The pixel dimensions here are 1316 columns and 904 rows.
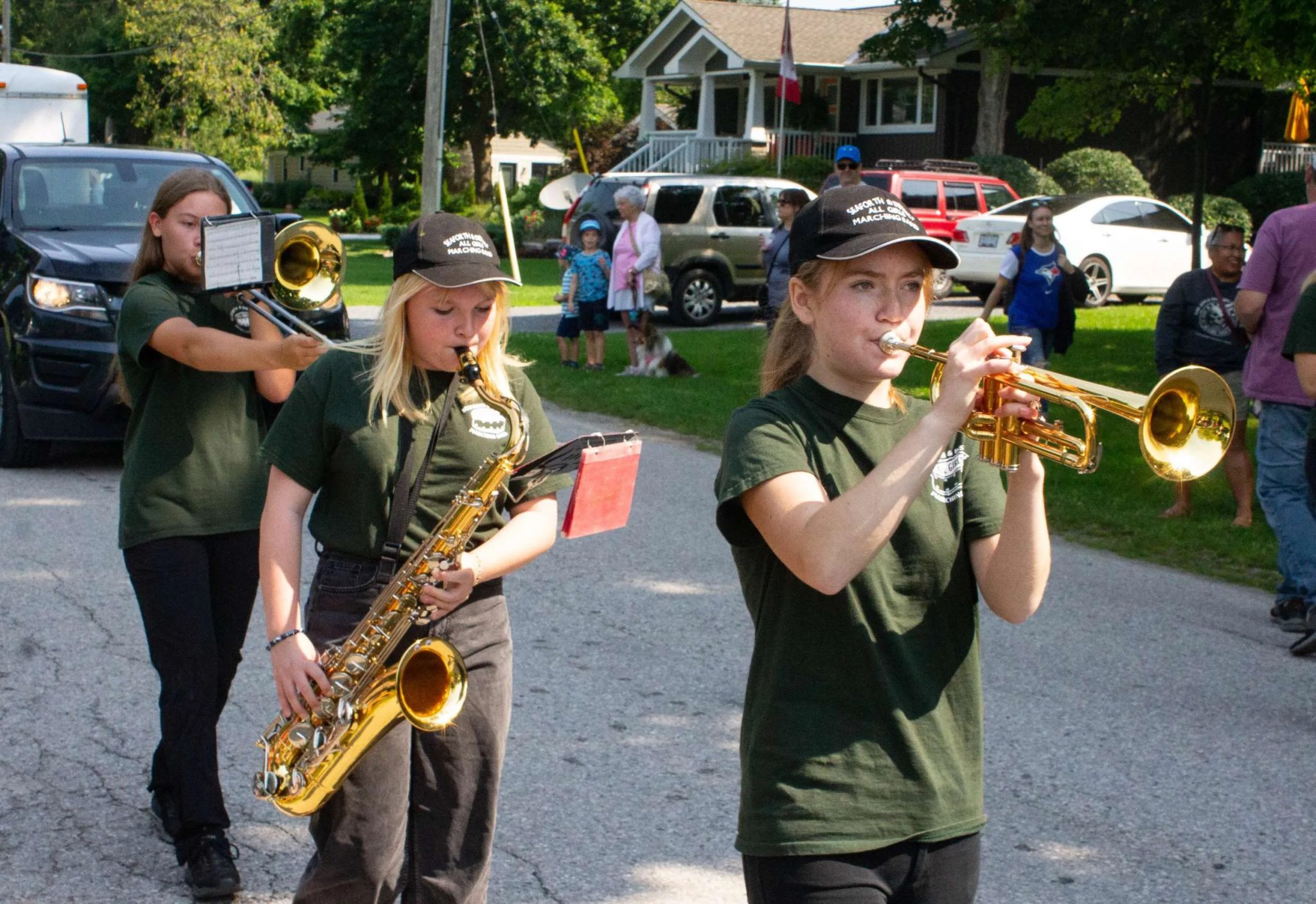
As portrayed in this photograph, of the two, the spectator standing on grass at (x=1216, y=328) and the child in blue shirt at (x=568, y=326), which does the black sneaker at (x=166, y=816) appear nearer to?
the spectator standing on grass at (x=1216, y=328)

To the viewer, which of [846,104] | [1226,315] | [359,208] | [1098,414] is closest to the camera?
[1226,315]

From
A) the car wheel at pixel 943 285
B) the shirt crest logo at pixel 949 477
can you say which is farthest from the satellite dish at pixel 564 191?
the shirt crest logo at pixel 949 477

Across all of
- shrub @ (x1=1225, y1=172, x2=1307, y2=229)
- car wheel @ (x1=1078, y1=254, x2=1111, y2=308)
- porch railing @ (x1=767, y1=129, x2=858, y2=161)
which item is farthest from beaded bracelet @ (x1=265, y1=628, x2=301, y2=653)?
porch railing @ (x1=767, y1=129, x2=858, y2=161)

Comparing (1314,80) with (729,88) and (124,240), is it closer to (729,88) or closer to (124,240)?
(124,240)

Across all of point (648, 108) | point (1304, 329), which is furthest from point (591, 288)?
point (648, 108)

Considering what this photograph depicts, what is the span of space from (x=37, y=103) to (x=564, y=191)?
33.9 ft

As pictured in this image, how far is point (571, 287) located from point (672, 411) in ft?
8.94

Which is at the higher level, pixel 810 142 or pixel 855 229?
pixel 810 142

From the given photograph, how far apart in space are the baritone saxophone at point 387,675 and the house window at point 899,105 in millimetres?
34158

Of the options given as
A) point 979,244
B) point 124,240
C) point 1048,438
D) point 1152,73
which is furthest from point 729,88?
point 1048,438

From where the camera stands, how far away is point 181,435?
4.02 m

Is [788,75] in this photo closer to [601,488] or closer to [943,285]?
[943,285]

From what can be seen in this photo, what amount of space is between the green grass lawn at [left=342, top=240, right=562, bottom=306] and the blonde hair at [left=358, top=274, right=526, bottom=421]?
15.2 meters

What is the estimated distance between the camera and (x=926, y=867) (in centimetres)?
238
